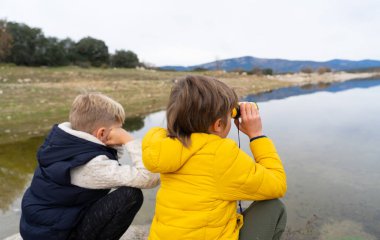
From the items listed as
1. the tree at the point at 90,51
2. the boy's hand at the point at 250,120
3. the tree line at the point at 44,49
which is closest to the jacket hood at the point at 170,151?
the boy's hand at the point at 250,120

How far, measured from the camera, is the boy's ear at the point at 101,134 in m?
2.17

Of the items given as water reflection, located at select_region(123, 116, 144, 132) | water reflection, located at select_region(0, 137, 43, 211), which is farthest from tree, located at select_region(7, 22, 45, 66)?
water reflection, located at select_region(0, 137, 43, 211)

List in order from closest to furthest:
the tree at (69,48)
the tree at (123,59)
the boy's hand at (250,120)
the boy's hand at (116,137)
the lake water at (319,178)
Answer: the boy's hand at (250,120)
the boy's hand at (116,137)
the lake water at (319,178)
the tree at (69,48)
the tree at (123,59)

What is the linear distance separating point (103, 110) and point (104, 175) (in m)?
0.43

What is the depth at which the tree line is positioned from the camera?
27.7 metres

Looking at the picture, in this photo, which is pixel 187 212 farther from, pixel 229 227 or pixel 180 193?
pixel 229 227

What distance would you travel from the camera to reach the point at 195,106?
5.54 feet

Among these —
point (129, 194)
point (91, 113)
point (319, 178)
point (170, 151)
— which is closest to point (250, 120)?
point (170, 151)

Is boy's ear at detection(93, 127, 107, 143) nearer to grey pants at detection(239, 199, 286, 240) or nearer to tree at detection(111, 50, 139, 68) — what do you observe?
grey pants at detection(239, 199, 286, 240)

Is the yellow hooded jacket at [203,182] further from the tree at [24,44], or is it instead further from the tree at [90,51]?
the tree at [90,51]

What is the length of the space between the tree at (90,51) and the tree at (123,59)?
71.3 inches

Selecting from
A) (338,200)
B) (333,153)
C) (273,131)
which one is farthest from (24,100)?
(338,200)

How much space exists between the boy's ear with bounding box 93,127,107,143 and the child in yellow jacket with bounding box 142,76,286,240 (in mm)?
543

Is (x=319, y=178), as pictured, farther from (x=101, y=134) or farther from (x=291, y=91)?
(x=291, y=91)
